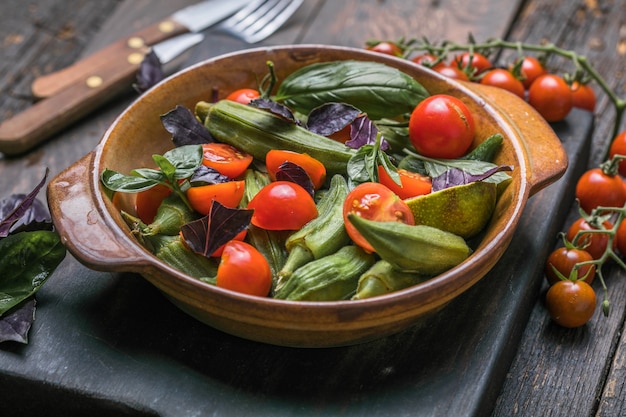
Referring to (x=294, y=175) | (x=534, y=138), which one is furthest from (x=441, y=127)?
(x=294, y=175)

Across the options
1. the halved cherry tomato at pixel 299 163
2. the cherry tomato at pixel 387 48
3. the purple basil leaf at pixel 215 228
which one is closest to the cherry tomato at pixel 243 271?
the purple basil leaf at pixel 215 228

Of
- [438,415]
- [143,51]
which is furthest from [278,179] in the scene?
[143,51]

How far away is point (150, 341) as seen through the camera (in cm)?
155

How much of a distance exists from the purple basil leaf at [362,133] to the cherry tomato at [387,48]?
539mm

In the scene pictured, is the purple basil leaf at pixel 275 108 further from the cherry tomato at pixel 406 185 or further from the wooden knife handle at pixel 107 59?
the wooden knife handle at pixel 107 59

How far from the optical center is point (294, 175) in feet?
5.13

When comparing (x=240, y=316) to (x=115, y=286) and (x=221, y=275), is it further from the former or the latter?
(x=115, y=286)

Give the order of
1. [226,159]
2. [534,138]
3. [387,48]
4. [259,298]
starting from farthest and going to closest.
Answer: [387,48] → [534,138] → [226,159] → [259,298]

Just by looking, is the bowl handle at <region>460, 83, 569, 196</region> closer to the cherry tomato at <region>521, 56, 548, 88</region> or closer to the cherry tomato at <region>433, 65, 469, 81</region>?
the cherry tomato at <region>433, 65, 469, 81</region>

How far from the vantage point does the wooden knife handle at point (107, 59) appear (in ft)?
7.73

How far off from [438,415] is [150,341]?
0.58m

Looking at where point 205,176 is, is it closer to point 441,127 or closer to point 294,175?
point 294,175

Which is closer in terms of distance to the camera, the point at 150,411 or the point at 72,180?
the point at 150,411

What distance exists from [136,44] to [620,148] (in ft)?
4.76
